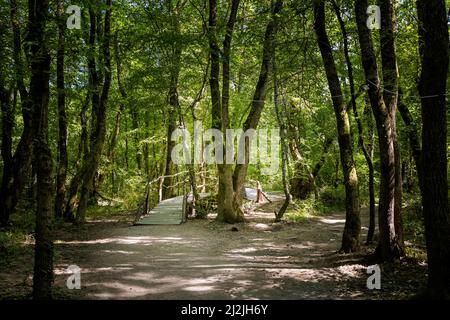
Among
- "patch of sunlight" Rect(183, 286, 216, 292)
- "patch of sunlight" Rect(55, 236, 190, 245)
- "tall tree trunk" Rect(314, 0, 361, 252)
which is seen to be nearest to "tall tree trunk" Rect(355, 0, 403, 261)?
"tall tree trunk" Rect(314, 0, 361, 252)

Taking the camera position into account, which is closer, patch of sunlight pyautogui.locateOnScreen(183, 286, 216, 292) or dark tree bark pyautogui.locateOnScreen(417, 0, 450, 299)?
dark tree bark pyautogui.locateOnScreen(417, 0, 450, 299)

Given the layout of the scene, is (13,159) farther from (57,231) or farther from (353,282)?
(353,282)

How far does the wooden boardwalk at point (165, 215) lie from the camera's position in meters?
14.7

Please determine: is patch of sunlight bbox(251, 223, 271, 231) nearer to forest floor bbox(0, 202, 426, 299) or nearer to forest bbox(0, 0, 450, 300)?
forest bbox(0, 0, 450, 300)

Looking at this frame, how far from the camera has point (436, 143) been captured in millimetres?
5430

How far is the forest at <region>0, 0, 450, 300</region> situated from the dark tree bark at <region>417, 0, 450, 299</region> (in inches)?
0.7

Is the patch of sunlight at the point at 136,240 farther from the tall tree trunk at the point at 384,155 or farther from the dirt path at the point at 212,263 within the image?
the tall tree trunk at the point at 384,155

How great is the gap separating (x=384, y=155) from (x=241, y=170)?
25.9 feet

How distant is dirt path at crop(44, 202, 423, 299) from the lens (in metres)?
6.76

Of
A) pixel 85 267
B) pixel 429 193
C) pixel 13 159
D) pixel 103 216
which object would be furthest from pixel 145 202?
pixel 429 193

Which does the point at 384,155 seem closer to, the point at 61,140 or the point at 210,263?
the point at 210,263

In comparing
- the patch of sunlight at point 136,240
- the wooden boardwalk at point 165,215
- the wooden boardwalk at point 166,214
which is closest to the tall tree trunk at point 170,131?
the wooden boardwalk at point 166,214

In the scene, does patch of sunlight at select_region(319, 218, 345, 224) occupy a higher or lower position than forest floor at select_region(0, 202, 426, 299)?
lower

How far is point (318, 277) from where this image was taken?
7.75m
